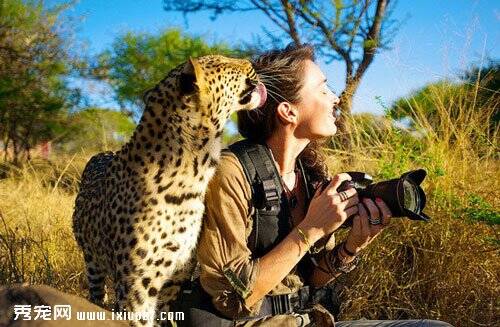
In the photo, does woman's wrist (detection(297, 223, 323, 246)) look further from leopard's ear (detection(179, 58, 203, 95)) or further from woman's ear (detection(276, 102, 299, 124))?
leopard's ear (detection(179, 58, 203, 95))

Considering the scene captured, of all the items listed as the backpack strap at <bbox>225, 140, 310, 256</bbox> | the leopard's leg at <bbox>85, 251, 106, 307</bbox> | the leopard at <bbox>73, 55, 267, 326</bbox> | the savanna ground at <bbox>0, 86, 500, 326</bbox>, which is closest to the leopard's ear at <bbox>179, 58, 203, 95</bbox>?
the leopard at <bbox>73, 55, 267, 326</bbox>

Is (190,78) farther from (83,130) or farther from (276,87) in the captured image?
(83,130)

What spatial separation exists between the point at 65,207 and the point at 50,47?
27.8ft

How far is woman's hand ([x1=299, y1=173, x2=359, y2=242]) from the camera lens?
198 centimetres

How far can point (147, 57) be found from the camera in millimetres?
18031

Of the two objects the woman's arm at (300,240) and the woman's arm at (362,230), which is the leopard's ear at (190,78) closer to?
the woman's arm at (300,240)

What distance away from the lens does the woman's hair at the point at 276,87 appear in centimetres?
230

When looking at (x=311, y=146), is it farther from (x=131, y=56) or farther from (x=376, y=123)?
(x=131, y=56)

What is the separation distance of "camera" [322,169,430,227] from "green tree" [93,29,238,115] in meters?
14.8

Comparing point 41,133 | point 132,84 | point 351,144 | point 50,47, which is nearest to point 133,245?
point 351,144

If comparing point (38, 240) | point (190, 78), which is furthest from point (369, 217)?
point (38, 240)

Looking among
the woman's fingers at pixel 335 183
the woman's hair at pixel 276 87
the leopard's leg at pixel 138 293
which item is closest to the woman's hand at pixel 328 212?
the woman's fingers at pixel 335 183

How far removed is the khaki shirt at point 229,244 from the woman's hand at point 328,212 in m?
0.19

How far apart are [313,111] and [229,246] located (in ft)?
2.02
